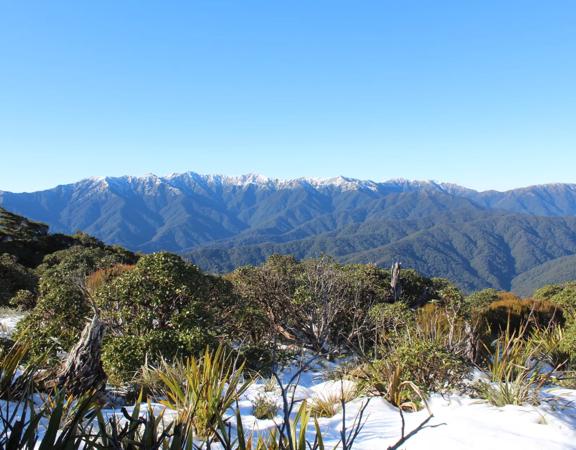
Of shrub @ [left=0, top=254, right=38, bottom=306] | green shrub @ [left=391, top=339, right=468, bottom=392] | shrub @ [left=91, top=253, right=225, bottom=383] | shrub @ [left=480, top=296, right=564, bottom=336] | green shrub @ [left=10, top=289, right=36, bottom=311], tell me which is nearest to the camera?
green shrub @ [left=391, top=339, right=468, bottom=392]

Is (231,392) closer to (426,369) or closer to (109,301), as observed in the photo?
(426,369)

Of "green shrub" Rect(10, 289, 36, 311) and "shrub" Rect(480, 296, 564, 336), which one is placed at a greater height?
"green shrub" Rect(10, 289, 36, 311)

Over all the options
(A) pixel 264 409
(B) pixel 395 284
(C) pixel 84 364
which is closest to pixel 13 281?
(C) pixel 84 364

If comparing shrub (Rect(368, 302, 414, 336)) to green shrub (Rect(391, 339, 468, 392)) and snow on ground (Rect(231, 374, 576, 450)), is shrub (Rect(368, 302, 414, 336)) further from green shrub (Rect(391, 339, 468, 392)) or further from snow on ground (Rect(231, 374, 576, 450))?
snow on ground (Rect(231, 374, 576, 450))

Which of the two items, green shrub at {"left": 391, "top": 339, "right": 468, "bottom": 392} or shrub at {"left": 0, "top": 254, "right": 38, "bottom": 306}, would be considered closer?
green shrub at {"left": 391, "top": 339, "right": 468, "bottom": 392}

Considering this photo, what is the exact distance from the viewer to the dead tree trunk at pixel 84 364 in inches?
182

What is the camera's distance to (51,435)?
6.35ft

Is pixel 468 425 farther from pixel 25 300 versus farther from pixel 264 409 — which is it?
pixel 25 300

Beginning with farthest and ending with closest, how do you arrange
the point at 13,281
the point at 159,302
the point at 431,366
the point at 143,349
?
the point at 13,281 < the point at 159,302 < the point at 143,349 < the point at 431,366

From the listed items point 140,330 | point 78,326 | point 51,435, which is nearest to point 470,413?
point 51,435

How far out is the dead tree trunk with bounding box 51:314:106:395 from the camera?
461cm

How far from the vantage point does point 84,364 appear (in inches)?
184

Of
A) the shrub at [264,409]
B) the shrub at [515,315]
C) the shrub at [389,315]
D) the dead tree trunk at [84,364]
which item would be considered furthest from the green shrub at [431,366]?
the shrub at [515,315]

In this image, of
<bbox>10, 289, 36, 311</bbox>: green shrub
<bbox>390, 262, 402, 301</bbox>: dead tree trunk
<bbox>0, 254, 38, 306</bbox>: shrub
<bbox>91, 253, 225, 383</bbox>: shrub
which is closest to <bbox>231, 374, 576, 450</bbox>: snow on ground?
<bbox>91, 253, 225, 383</bbox>: shrub
